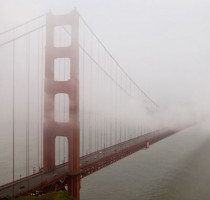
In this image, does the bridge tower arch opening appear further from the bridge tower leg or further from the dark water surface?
the dark water surface

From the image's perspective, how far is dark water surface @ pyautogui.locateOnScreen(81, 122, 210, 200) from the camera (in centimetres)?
2319

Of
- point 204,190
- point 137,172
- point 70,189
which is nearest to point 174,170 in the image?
point 137,172

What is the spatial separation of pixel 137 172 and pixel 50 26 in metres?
17.2

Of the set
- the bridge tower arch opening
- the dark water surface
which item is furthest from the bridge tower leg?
the dark water surface

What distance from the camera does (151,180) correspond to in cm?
2723

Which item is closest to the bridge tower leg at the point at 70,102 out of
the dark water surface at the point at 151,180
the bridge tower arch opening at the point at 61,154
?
the bridge tower arch opening at the point at 61,154

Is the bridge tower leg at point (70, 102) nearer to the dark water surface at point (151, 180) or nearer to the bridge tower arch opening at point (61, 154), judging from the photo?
the bridge tower arch opening at point (61, 154)

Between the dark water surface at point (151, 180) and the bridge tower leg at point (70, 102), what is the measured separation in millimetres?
5054

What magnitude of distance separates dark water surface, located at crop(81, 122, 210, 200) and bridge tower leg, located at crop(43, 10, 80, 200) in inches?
199

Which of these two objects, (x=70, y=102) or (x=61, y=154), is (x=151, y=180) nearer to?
(x=70, y=102)

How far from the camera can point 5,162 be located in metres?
34.4

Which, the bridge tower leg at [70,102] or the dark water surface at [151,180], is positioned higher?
the bridge tower leg at [70,102]

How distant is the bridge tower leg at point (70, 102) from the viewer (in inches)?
710

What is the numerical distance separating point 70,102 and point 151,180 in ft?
43.6
